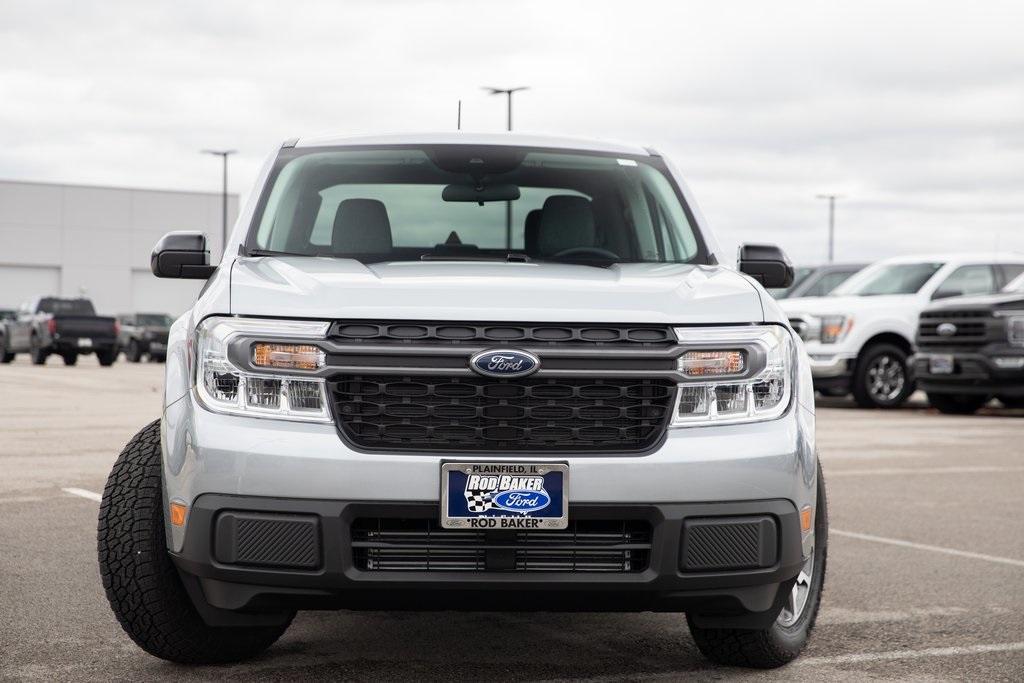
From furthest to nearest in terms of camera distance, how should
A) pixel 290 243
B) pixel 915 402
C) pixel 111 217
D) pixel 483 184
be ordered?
1. pixel 111 217
2. pixel 915 402
3. pixel 483 184
4. pixel 290 243

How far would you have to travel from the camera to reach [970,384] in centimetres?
1686

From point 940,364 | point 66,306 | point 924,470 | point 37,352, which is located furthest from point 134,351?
point 924,470

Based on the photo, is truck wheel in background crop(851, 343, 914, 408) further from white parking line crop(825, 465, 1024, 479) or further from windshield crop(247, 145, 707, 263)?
windshield crop(247, 145, 707, 263)

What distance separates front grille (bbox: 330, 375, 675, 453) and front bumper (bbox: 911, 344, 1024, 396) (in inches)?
527

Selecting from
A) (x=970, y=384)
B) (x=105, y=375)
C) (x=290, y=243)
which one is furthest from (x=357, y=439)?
(x=105, y=375)

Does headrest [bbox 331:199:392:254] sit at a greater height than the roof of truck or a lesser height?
lesser

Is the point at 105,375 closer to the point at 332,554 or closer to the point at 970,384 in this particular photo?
the point at 970,384

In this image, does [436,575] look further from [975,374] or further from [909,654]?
[975,374]

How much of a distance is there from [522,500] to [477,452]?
18cm

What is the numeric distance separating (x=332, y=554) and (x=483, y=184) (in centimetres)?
224

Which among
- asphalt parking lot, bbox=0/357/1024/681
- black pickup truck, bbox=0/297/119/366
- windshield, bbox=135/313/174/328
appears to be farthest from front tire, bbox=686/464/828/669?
windshield, bbox=135/313/174/328

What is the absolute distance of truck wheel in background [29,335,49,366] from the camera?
35.2m

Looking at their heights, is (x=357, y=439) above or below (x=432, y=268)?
Answer: below

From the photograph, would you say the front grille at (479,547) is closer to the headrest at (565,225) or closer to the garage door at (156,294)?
the headrest at (565,225)
